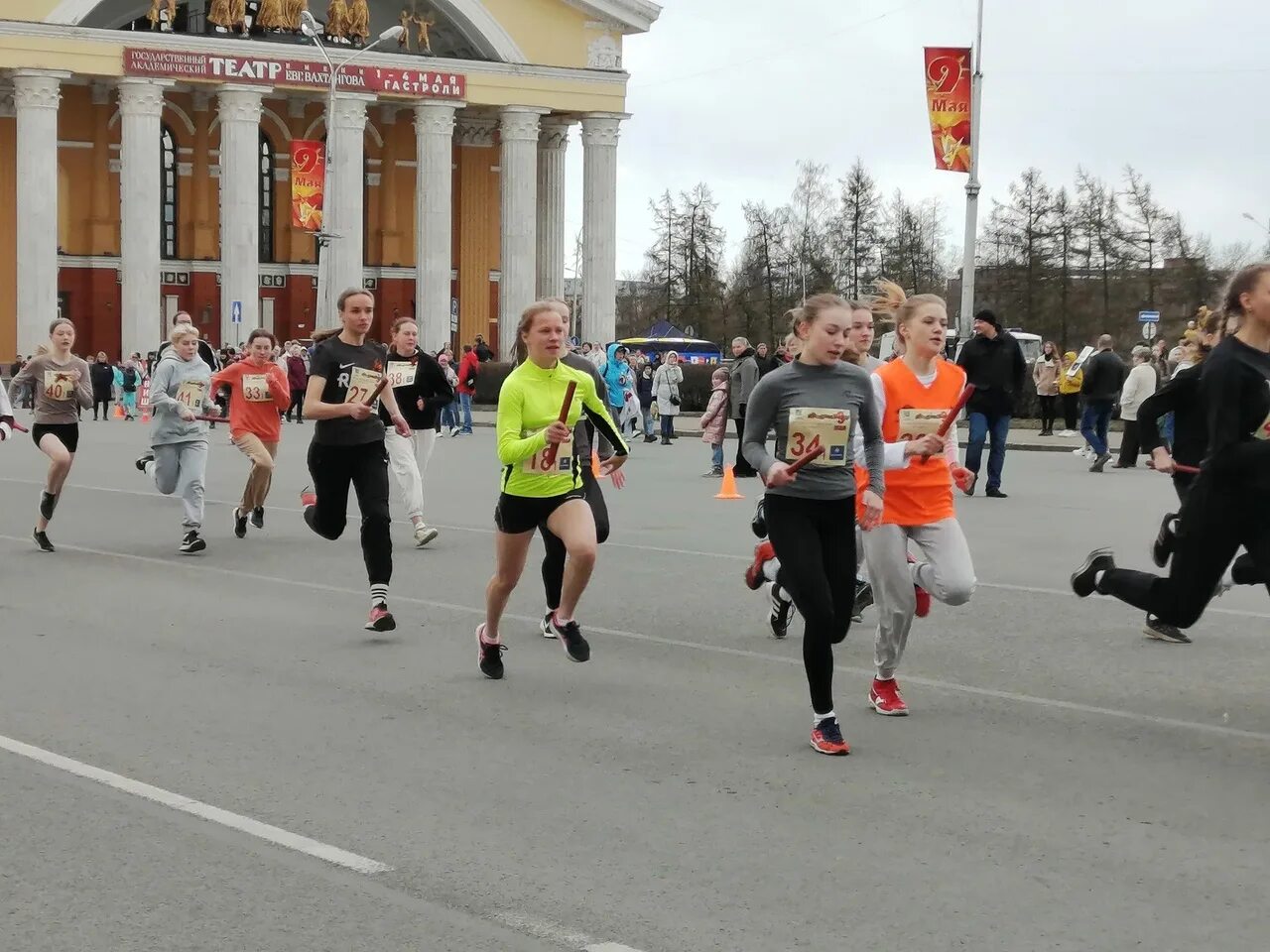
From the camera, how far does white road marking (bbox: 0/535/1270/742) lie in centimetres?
802

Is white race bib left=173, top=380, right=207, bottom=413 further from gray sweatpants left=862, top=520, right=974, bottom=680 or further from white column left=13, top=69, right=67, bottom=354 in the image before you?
white column left=13, top=69, right=67, bottom=354

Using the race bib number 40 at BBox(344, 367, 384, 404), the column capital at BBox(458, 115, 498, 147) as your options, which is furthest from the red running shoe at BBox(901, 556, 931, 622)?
the column capital at BBox(458, 115, 498, 147)

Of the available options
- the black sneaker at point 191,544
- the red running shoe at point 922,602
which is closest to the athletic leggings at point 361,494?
the red running shoe at point 922,602

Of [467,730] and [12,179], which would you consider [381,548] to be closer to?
[467,730]

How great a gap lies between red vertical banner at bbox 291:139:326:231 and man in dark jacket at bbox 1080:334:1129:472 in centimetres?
Answer: 3289

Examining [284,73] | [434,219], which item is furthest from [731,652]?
[434,219]

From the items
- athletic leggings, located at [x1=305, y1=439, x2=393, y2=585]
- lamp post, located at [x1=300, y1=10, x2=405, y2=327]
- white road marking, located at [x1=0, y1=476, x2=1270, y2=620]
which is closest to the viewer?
athletic leggings, located at [x1=305, y1=439, x2=393, y2=585]

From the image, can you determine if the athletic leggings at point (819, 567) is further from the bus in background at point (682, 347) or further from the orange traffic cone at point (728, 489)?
the bus in background at point (682, 347)

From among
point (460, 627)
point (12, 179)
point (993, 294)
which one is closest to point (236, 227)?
point (12, 179)

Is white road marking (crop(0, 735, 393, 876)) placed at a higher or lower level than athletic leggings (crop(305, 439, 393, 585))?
lower

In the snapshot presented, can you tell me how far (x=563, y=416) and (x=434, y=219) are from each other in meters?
58.2

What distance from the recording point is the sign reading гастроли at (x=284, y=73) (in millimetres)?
60562

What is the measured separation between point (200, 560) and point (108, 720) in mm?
6529

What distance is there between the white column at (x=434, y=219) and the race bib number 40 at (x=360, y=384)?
54.0 meters
